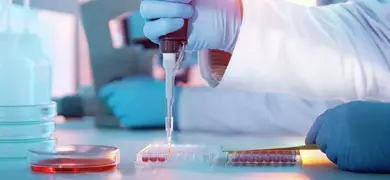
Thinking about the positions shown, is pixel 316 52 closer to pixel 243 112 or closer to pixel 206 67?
pixel 206 67

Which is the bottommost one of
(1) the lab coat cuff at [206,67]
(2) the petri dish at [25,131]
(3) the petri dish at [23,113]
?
(2) the petri dish at [25,131]

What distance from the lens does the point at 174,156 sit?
0.69 m

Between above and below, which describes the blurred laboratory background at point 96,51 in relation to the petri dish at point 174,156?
above

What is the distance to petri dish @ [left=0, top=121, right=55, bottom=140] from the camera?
70cm

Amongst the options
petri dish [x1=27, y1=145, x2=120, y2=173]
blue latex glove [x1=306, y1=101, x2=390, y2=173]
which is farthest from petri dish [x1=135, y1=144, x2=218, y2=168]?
blue latex glove [x1=306, y1=101, x2=390, y2=173]

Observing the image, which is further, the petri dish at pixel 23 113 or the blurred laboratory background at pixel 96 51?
the blurred laboratory background at pixel 96 51

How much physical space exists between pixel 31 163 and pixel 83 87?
1245mm

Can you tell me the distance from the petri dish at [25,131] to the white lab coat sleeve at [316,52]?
0.26m

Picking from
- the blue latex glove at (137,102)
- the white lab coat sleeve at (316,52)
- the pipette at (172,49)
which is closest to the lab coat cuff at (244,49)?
the white lab coat sleeve at (316,52)

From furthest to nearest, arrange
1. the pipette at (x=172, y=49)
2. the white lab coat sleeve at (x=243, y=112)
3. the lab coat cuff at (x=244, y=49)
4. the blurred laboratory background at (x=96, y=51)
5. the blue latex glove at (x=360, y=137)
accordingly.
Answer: the blurred laboratory background at (x=96, y=51) < the white lab coat sleeve at (x=243, y=112) < the lab coat cuff at (x=244, y=49) < the pipette at (x=172, y=49) < the blue latex glove at (x=360, y=137)

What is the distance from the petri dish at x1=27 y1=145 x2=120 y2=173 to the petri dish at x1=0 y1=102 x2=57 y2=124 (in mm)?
69

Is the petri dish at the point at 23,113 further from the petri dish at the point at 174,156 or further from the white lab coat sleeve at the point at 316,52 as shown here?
the white lab coat sleeve at the point at 316,52

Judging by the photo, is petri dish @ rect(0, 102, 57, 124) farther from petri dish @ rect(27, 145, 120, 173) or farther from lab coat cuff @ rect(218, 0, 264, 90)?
lab coat cuff @ rect(218, 0, 264, 90)

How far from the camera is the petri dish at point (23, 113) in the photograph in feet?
2.31
